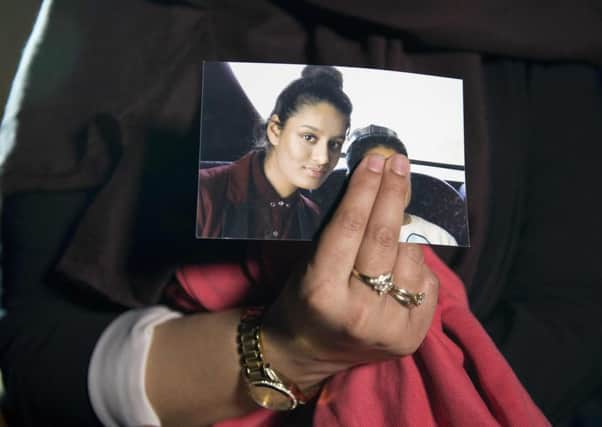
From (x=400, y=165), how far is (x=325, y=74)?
0.36 ft

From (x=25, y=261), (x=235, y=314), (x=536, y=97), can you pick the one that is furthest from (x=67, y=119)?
(x=536, y=97)

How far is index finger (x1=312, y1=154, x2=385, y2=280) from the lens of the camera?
403 mm

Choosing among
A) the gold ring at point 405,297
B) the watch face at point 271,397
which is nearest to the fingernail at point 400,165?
the gold ring at point 405,297

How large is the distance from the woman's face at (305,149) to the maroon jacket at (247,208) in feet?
0.04

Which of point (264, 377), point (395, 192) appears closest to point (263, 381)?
point (264, 377)

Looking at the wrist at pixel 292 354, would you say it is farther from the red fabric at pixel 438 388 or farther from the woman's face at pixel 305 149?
the woman's face at pixel 305 149

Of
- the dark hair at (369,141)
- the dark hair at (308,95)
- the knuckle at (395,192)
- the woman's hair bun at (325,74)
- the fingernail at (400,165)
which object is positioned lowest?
the knuckle at (395,192)

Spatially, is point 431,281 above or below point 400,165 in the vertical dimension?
below

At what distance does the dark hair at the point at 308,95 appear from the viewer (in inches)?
17.2

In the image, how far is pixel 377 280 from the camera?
1.39ft

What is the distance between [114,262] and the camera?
550 millimetres

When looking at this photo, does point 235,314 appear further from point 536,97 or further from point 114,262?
point 536,97

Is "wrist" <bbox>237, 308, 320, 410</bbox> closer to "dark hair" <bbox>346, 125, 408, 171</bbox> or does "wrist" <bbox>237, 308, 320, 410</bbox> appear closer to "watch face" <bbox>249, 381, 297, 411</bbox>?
"watch face" <bbox>249, 381, 297, 411</bbox>

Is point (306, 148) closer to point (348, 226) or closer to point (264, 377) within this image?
point (348, 226)
